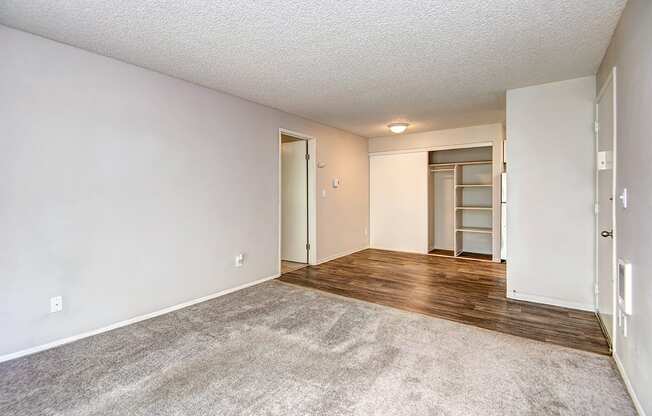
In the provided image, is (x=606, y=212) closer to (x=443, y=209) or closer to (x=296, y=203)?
(x=443, y=209)

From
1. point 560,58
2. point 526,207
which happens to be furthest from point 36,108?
point 526,207

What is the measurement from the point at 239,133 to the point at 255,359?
8.98 ft

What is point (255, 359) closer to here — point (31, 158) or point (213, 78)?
point (31, 158)

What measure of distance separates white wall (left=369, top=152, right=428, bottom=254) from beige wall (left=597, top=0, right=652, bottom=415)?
13.2 feet

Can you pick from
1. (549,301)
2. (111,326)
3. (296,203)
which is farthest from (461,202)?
(111,326)

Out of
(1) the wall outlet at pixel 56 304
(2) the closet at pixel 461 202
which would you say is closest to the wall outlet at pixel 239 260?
(1) the wall outlet at pixel 56 304

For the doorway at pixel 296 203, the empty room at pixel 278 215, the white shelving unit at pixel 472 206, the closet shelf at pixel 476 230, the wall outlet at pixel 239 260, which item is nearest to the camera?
the empty room at pixel 278 215

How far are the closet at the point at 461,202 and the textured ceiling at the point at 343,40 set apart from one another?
8.33 ft

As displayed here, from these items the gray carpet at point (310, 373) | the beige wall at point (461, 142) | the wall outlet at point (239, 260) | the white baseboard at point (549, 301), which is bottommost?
the gray carpet at point (310, 373)

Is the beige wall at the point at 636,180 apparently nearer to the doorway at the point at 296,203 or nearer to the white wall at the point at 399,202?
the doorway at the point at 296,203

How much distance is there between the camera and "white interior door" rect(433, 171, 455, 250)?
648 cm

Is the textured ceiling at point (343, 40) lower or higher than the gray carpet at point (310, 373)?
higher

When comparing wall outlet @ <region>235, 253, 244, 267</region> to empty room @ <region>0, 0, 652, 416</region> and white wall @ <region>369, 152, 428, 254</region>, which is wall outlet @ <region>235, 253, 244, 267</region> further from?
Answer: white wall @ <region>369, 152, 428, 254</region>

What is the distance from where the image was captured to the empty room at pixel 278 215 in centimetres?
192
